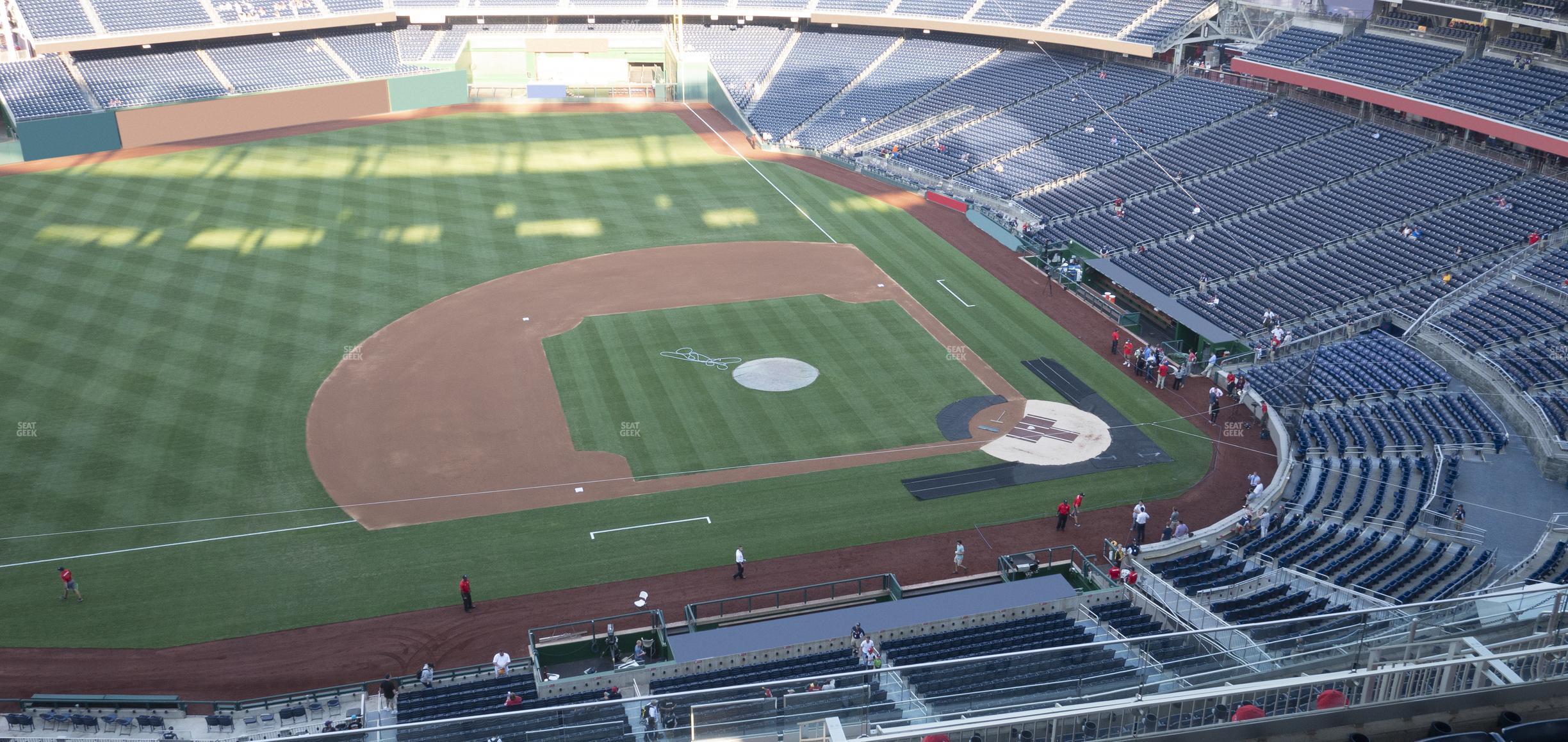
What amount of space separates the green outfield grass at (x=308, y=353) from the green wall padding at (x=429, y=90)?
124 inches

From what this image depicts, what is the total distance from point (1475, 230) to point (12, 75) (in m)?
62.4

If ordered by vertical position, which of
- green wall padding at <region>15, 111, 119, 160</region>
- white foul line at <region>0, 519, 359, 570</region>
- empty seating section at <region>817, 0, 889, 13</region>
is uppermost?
empty seating section at <region>817, 0, 889, 13</region>

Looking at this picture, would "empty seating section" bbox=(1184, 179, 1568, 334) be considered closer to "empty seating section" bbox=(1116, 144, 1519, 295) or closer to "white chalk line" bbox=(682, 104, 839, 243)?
"empty seating section" bbox=(1116, 144, 1519, 295)

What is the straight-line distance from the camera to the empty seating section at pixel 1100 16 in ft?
190

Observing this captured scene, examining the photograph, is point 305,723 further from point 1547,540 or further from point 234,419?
point 1547,540

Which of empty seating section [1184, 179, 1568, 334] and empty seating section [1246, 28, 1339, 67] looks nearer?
empty seating section [1184, 179, 1568, 334]

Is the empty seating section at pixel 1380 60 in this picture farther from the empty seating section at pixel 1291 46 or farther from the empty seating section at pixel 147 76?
the empty seating section at pixel 147 76

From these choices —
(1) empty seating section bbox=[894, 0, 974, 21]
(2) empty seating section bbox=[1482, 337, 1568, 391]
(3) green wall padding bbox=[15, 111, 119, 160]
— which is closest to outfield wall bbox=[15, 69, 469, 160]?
(3) green wall padding bbox=[15, 111, 119, 160]

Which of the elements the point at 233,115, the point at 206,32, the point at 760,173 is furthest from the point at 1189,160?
the point at 206,32

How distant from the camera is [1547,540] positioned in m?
23.7

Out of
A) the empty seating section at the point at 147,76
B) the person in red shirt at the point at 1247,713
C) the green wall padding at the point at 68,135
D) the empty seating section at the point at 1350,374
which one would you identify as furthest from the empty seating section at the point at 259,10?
the person in red shirt at the point at 1247,713

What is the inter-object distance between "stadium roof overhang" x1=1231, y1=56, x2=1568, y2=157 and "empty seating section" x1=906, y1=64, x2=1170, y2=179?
6941 mm

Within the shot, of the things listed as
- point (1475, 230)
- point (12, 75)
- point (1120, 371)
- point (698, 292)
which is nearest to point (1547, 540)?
point (1120, 371)

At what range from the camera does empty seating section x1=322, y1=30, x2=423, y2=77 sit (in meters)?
65.6
